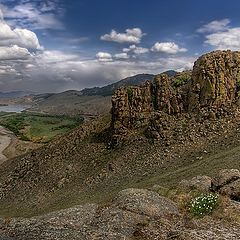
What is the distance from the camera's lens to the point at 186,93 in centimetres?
6638

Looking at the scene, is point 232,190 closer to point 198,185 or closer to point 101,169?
point 198,185

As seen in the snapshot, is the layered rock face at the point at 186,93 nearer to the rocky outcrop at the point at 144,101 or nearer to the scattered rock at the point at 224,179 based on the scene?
the rocky outcrop at the point at 144,101

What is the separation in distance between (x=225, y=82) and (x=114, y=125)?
65.0 feet

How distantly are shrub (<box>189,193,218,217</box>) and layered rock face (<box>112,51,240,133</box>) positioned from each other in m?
38.0

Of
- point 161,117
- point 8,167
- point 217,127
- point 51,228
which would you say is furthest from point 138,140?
point 51,228

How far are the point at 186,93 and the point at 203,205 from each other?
43.9 metres

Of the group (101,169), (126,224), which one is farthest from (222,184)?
(101,169)

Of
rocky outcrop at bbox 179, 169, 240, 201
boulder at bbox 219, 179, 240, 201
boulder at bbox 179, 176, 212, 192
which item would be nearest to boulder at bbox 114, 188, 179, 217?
boulder at bbox 219, 179, 240, 201

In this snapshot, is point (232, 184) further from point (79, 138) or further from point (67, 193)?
point (79, 138)

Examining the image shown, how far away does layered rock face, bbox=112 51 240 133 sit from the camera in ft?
207

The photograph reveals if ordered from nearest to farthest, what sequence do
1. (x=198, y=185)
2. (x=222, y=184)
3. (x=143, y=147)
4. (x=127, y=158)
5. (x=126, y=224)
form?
(x=126, y=224) < (x=222, y=184) < (x=198, y=185) < (x=127, y=158) < (x=143, y=147)

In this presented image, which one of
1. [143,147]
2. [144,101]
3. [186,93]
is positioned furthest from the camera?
[144,101]

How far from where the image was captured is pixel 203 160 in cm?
5028

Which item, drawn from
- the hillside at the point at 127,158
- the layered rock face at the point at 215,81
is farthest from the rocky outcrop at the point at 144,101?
the layered rock face at the point at 215,81
